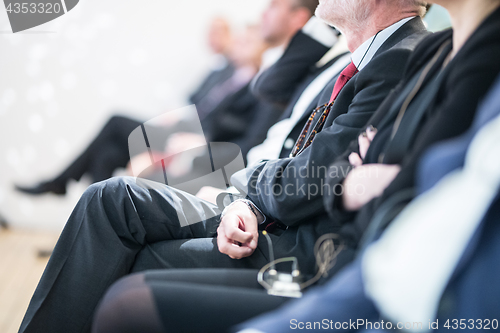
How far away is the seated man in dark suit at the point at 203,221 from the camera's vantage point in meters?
0.76

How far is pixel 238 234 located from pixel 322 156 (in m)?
0.24

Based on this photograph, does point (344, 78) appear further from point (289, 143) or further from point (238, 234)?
point (238, 234)

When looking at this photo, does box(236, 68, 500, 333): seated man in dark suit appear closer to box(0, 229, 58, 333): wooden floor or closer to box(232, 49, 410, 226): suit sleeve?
box(232, 49, 410, 226): suit sleeve

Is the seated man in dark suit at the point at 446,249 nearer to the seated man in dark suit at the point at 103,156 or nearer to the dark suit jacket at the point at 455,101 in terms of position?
the dark suit jacket at the point at 455,101

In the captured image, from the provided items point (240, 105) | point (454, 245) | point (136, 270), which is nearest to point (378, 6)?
point (454, 245)

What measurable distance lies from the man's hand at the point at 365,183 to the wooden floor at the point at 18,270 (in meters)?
1.21

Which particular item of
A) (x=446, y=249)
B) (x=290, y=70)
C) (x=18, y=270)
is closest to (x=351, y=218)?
(x=446, y=249)

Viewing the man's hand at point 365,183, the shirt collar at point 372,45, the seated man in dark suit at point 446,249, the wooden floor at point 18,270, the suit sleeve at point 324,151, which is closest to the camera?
the seated man in dark suit at point 446,249

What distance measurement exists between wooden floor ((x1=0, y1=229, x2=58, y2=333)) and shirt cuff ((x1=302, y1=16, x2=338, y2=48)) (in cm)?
170

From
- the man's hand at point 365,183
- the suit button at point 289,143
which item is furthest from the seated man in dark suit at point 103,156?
the man's hand at point 365,183

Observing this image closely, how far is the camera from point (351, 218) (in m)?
0.56

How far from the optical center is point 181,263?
0.84m

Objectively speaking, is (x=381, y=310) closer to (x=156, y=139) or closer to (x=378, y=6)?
(x=378, y=6)

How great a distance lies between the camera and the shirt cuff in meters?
1.83
